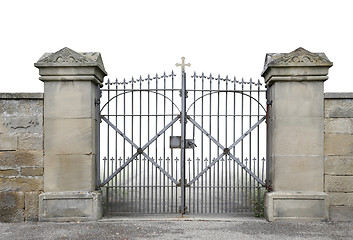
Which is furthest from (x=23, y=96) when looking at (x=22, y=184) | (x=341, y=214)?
(x=341, y=214)

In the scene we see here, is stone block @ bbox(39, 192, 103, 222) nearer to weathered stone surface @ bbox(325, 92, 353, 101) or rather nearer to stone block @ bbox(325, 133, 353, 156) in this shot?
stone block @ bbox(325, 133, 353, 156)

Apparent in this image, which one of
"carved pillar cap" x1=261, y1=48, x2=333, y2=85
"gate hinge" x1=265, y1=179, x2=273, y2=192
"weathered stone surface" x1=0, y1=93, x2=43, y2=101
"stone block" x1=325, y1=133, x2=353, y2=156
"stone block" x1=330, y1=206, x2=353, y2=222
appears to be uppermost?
"carved pillar cap" x1=261, y1=48, x2=333, y2=85

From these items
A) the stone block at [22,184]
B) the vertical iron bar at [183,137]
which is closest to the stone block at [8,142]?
the stone block at [22,184]

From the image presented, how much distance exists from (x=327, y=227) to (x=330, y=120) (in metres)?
1.80

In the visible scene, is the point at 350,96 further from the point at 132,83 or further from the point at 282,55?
the point at 132,83

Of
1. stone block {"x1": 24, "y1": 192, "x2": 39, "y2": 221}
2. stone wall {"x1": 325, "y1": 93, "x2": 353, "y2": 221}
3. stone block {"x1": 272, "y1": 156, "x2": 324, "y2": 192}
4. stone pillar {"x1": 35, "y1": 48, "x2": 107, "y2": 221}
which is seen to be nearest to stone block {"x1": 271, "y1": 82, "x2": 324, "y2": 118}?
stone wall {"x1": 325, "y1": 93, "x2": 353, "y2": 221}

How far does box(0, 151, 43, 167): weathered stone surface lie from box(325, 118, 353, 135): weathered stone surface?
501 centimetres

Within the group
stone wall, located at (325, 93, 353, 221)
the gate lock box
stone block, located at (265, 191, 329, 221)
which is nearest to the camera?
stone block, located at (265, 191, 329, 221)

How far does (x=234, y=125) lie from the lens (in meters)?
6.80

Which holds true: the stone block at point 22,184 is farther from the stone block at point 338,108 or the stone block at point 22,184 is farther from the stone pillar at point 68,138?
the stone block at point 338,108

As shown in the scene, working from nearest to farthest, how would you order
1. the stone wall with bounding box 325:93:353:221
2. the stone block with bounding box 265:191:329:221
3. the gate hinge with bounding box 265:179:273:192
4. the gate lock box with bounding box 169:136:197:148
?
the stone block with bounding box 265:191:329:221 < the stone wall with bounding box 325:93:353:221 < the gate hinge with bounding box 265:179:273:192 < the gate lock box with bounding box 169:136:197:148

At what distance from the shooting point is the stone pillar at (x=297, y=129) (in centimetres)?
639

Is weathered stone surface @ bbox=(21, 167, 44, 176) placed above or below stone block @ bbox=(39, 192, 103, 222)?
above

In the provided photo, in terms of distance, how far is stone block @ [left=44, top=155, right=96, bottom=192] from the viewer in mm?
6418
